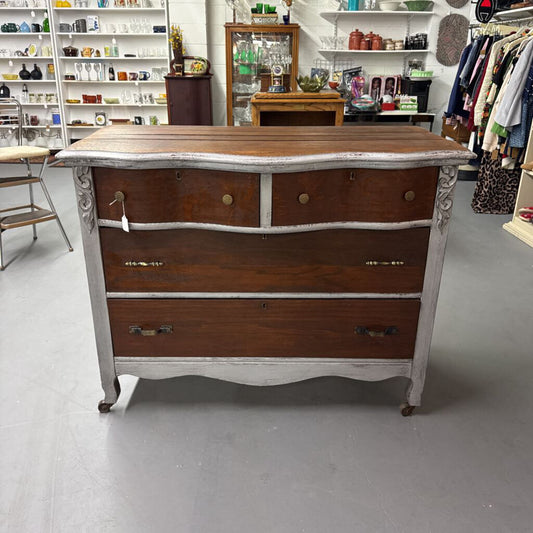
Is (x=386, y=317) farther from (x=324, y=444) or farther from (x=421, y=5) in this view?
(x=421, y=5)

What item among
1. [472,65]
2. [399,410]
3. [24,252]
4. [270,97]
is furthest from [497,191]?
[24,252]

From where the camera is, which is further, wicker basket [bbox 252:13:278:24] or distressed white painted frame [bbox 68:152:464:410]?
wicker basket [bbox 252:13:278:24]

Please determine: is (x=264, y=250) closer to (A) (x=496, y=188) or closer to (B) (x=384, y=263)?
(B) (x=384, y=263)

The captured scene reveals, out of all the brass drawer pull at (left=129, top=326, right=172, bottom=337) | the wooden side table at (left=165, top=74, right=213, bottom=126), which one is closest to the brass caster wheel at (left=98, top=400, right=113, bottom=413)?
the brass drawer pull at (left=129, top=326, right=172, bottom=337)

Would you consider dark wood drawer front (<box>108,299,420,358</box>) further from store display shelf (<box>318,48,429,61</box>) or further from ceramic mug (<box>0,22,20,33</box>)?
ceramic mug (<box>0,22,20,33</box>)

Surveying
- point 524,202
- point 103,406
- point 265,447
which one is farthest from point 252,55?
point 265,447

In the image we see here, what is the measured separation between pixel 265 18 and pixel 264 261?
18.3 feet

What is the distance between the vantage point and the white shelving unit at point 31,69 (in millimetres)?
7160

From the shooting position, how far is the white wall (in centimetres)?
686

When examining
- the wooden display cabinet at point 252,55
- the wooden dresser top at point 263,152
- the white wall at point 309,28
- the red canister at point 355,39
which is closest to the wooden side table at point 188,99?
the wooden display cabinet at point 252,55

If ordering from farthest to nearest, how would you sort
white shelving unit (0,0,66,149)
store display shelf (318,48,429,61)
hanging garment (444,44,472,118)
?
white shelving unit (0,0,66,149), store display shelf (318,48,429,61), hanging garment (444,44,472,118)

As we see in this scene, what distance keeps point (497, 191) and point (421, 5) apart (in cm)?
308

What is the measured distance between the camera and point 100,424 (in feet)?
7.10

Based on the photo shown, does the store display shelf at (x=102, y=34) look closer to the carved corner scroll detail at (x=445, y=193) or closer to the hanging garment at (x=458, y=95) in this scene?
the hanging garment at (x=458, y=95)
